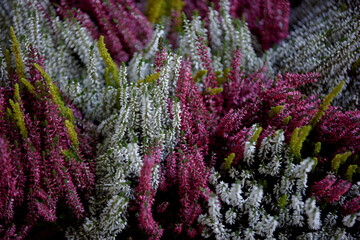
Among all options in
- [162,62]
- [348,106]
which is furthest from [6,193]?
[348,106]

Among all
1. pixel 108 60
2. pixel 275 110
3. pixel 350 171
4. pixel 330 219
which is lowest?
pixel 330 219

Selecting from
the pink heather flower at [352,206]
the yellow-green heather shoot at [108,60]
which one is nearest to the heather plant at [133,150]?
the yellow-green heather shoot at [108,60]

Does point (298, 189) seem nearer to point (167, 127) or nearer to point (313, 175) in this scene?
point (313, 175)

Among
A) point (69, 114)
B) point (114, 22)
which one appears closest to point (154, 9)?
point (114, 22)

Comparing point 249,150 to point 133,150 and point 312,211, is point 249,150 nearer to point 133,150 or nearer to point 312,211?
point 312,211

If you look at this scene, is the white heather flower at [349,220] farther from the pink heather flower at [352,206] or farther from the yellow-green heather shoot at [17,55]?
the yellow-green heather shoot at [17,55]

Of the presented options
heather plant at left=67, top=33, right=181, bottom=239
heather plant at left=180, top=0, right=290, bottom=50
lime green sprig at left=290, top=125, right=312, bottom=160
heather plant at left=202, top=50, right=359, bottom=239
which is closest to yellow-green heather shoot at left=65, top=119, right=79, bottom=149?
heather plant at left=67, top=33, right=181, bottom=239

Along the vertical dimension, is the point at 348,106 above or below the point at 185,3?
below
